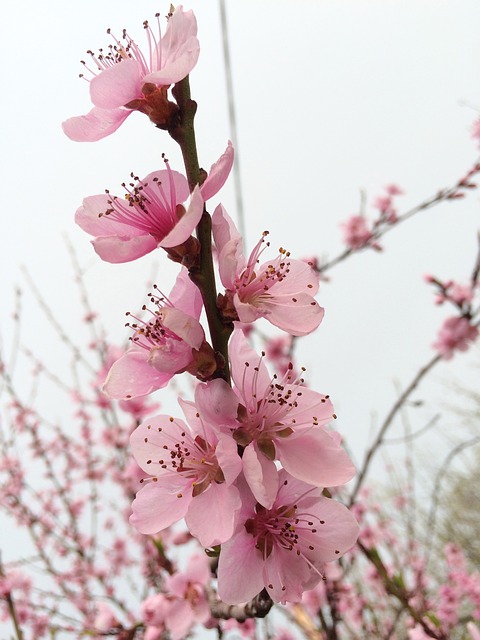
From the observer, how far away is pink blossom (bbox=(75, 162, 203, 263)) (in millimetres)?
527

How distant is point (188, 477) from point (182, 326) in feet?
0.56

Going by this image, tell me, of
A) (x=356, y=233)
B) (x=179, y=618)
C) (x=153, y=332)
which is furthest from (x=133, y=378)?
(x=356, y=233)

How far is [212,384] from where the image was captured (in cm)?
48

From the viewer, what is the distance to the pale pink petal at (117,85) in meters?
0.52

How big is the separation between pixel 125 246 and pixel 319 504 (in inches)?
12.5

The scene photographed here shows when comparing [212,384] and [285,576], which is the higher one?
[212,384]

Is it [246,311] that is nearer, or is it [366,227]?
[246,311]

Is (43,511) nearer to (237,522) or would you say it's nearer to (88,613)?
(88,613)

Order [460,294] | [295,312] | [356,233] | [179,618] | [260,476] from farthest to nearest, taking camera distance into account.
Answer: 1. [356,233]
2. [460,294]
3. [179,618]
4. [295,312]
5. [260,476]

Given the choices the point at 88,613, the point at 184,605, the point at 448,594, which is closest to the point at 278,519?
the point at 184,605

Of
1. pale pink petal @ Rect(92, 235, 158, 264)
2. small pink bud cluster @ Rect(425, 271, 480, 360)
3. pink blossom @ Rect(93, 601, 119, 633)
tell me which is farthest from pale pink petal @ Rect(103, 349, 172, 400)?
small pink bud cluster @ Rect(425, 271, 480, 360)

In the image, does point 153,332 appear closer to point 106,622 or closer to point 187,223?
point 187,223

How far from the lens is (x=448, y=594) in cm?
213

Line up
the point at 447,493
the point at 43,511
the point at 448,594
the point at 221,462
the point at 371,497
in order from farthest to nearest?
1. the point at 447,493
2. the point at 371,497
3. the point at 43,511
4. the point at 448,594
5. the point at 221,462
